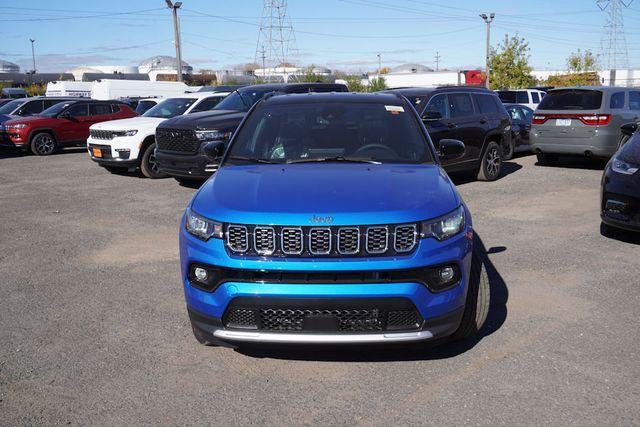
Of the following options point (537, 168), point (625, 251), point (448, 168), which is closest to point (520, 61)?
point (537, 168)

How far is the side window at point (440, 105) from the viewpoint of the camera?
10881mm

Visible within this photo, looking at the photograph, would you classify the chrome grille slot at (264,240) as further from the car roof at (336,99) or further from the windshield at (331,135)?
the car roof at (336,99)

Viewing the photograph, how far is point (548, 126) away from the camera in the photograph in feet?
42.7

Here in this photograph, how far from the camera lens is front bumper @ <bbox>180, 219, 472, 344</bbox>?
11.1ft

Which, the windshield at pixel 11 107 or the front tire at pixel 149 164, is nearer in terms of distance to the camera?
the front tire at pixel 149 164

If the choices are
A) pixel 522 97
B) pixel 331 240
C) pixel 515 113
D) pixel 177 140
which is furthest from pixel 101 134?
pixel 522 97

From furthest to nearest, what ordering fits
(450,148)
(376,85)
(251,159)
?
(376,85) → (450,148) → (251,159)

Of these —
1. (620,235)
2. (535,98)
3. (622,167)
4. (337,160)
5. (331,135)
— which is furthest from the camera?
(535,98)

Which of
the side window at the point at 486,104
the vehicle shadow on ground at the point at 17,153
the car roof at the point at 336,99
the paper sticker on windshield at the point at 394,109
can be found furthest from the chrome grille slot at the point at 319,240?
the vehicle shadow on ground at the point at 17,153

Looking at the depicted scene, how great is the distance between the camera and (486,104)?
39.1ft

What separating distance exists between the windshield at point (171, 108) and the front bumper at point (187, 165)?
9.86ft

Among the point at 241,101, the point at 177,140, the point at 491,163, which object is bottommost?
the point at 491,163

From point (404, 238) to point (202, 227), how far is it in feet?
4.05

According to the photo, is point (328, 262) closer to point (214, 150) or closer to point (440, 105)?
point (214, 150)
